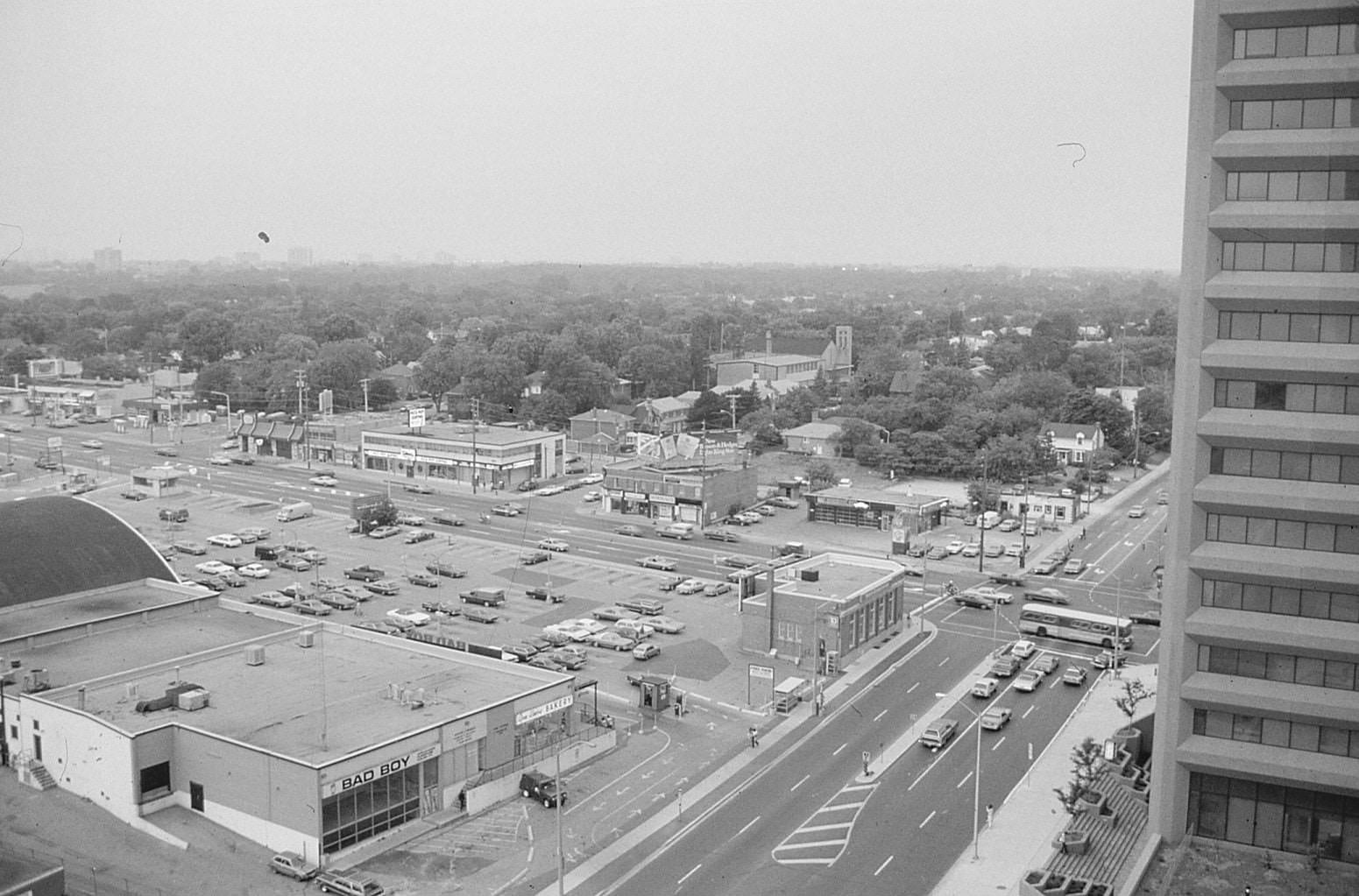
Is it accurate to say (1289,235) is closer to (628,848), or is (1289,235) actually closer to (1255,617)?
(1255,617)

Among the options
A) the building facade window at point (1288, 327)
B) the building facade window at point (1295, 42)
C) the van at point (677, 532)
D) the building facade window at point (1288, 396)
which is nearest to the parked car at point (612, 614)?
the van at point (677, 532)

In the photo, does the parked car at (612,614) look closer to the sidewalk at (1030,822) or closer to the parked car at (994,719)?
the parked car at (994,719)

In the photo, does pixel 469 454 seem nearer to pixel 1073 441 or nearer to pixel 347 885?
pixel 1073 441

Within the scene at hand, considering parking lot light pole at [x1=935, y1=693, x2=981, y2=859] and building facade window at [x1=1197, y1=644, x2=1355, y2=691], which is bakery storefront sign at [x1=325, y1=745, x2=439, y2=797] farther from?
building facade window at [x1=1197, y1=644, x2=1355, y2=691]

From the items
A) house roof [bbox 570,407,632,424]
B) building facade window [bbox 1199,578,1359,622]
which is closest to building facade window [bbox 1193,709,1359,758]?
building facade window [bbox 1199,578,1359,622]

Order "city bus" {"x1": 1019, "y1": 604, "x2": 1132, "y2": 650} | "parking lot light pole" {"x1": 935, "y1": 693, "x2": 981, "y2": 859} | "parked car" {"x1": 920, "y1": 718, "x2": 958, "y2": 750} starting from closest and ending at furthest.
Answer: "parking lot light pole" {"x1": 935, "y1": 693, "x2": 981, "y2": 859} < "parked car" {"x1": 920, "y1": 718, "x2": 958, "y2": 750} < "city bus" {"x1": 1019, "y1": 604, "x2": 1132, "y2": 650}

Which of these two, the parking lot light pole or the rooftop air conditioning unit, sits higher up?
the rooftop air conditioning unit
